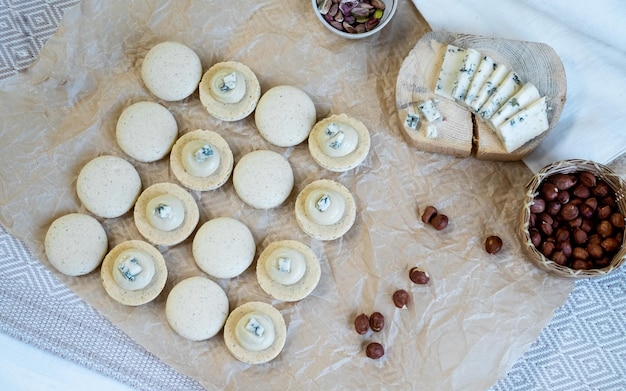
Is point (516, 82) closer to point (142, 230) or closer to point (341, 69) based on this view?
point (341, 69)

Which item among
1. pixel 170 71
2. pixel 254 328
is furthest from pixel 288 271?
pixel 170 71

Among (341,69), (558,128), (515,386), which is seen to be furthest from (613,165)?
(341,69)

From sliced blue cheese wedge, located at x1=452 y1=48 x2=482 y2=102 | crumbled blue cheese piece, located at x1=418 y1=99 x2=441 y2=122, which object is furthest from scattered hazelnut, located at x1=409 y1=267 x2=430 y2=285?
sliced blue cheese wedge, located at x1=452 y1=48 x2=482 y2=102

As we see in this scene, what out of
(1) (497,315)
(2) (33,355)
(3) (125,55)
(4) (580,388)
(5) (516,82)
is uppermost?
(5) (516,82)

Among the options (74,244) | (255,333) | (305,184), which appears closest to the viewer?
(255,333)

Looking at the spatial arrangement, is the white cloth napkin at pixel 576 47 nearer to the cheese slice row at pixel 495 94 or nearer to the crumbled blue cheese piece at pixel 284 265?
the cheese slice row at pixel 495 94

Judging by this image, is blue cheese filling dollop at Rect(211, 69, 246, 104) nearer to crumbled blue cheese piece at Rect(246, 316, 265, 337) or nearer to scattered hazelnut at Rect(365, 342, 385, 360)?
crumbled blue cheese piece at Rect(246, 316, 265, 337)

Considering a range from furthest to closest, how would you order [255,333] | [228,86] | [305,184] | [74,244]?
[305,184], [228,86], [74,244], [255,333]

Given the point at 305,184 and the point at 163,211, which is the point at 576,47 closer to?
the point at 305,184
